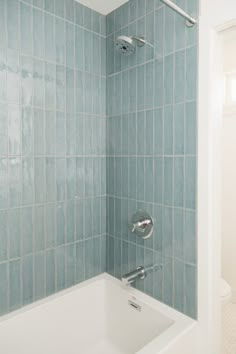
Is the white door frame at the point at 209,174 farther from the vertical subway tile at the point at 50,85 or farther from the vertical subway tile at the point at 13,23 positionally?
the vertical subway tile at the point at 13,23

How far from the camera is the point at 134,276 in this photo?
5.09ft

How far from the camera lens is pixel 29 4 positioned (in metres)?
1.49

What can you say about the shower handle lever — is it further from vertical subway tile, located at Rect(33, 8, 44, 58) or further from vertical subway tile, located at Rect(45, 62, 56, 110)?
vertical subway tile, located at Rect(33, 8, 44, 58)

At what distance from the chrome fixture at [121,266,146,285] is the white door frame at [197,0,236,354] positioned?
0.36 m

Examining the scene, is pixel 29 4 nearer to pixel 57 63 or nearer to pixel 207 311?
pixel 57 63

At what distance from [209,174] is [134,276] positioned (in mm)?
745

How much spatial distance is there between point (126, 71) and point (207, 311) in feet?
4.94

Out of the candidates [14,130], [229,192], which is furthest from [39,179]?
[229,192]

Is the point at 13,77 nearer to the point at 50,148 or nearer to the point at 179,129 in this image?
the point at 50,148

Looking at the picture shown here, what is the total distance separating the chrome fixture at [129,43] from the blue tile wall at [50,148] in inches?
13.4

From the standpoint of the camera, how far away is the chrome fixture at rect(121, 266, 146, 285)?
1524 millimetres

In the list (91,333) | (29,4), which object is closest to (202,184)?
(91,333)

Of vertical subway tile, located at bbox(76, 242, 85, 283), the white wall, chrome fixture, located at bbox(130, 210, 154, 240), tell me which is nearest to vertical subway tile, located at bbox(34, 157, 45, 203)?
vertical subway tile, located at bbox(76, 242, 85, 283)

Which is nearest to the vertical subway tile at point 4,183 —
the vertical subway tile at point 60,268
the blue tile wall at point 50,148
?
the blue tile wall at point 50,148
